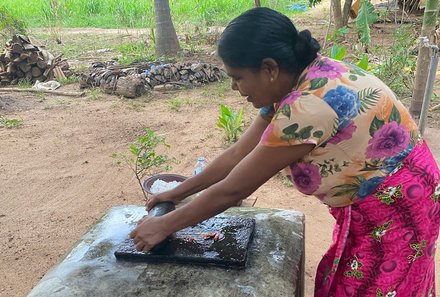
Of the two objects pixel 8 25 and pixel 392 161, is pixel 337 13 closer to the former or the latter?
pixel 8 25

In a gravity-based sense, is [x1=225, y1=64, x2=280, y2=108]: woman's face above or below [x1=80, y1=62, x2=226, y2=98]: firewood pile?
above

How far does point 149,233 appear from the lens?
1.58 metres

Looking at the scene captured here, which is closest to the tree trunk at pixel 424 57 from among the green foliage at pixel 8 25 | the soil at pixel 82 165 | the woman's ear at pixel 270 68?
the soil at pixel 82 165

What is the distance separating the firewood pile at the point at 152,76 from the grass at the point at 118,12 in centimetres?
377

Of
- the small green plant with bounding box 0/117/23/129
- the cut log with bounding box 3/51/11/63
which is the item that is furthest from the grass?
the small green plant with bounding box 0/117/23/129

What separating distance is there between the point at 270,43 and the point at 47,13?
12735 millimetres

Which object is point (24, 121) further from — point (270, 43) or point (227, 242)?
point (270, 43)

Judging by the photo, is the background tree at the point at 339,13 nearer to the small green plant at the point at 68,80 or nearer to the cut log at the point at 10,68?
the small green plant at the point at 68,80

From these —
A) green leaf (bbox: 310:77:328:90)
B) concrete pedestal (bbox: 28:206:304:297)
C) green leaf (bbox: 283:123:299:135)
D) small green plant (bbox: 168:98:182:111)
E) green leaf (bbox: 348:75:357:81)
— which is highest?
green leaf (bbox: 310:77:328:90)

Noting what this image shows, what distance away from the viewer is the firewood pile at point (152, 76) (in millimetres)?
7320

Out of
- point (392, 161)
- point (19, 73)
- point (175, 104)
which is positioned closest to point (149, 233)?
point (392, 161)

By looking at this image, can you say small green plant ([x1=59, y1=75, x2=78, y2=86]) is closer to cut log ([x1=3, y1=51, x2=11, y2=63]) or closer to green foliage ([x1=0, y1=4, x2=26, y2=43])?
cut log ([x1=3, y1=51, x2=11, y2=63])

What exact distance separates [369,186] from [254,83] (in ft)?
1.65

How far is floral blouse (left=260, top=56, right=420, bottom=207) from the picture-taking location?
1.29 metres
